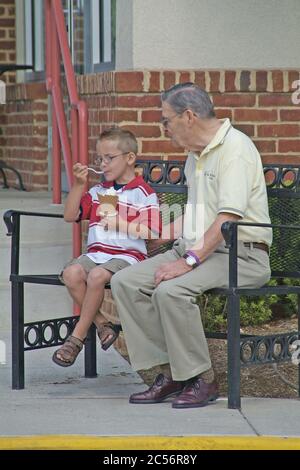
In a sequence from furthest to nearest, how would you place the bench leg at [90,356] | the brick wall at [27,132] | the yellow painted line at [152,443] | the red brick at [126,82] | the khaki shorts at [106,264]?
the brick wall at [27,132] < the red brick at [126,82] < the bench leg at [90,356] < the khaki shorts at [106,264] < the yellow painted line at [152,443]

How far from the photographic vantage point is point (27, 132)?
1016cm

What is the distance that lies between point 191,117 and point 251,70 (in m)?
1.89

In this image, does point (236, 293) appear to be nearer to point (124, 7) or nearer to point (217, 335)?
point (217, 335)

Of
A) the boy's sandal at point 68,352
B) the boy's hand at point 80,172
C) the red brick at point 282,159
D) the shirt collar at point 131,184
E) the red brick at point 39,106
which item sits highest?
the red brick at point 39,106

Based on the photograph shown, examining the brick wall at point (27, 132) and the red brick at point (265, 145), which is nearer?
the red brick at point (265, 145)

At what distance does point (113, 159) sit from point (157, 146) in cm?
137

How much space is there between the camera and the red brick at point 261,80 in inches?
295

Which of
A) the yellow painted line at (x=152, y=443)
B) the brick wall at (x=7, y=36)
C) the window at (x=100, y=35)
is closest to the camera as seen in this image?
the yellow painted line at (x=152, y=443)

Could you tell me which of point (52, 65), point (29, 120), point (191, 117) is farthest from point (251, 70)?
point (29, 120)

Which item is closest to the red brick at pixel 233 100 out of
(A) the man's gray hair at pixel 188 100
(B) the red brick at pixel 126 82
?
(B) the red brick at pixel 126 82

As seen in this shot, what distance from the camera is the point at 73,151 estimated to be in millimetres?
7340

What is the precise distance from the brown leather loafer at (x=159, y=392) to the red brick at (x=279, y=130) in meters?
2.27

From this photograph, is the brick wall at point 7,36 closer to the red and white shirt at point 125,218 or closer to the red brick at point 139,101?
the red brick at point 139,101
